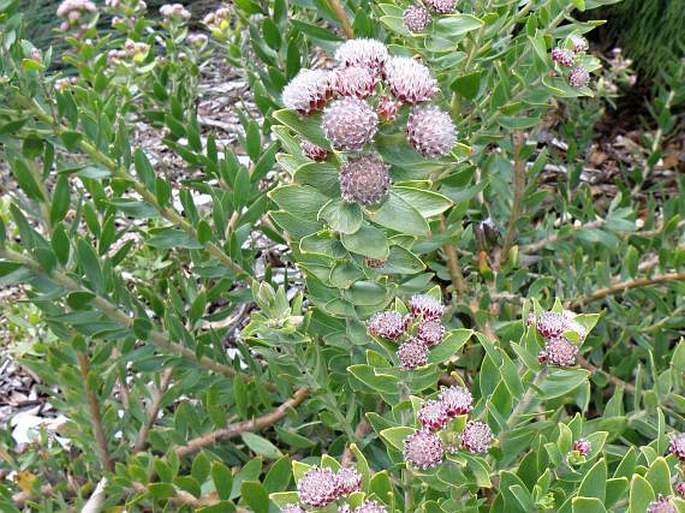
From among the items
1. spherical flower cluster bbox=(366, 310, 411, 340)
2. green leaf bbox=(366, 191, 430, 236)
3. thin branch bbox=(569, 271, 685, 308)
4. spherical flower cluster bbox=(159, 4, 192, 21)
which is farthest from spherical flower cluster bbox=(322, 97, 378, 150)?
spherical flower cluster bbox=(159, 4, 192, 21)

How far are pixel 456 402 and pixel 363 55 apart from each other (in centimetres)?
52

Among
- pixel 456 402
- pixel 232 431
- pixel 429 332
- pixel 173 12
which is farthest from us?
pixel 173 12

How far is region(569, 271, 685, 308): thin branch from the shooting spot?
6.26 feet

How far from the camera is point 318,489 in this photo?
989 mm

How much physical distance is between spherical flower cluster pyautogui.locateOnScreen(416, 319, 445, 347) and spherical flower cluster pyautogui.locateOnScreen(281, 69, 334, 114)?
1.41ft

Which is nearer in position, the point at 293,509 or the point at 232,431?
the point at 293,509

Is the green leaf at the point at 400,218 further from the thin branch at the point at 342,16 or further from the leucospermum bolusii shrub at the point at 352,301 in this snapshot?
the thin branch at the point at 342,16

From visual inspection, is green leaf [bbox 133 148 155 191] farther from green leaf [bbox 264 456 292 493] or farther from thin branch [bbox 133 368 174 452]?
green leaf [bbox 264 456 292 493]

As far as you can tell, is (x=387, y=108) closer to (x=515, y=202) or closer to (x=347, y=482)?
(x=347, y=482)

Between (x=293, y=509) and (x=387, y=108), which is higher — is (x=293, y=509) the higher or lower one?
the lower one

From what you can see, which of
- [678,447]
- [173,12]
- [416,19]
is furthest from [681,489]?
[173,12]

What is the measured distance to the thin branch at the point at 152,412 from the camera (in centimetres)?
189

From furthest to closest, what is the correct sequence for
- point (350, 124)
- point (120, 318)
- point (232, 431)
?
1. point (232, 431)
2. point (120, 318)
3. point (350, 124)

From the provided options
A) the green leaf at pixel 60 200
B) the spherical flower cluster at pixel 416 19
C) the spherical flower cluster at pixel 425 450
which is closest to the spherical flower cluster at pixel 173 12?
the green leaf at pixel 60 200
